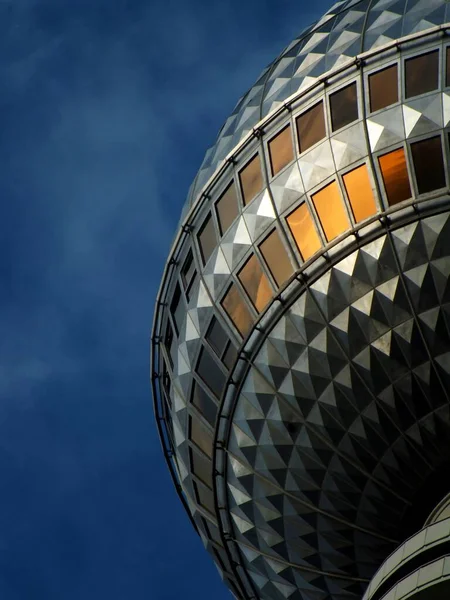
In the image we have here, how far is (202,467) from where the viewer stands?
85.9ft

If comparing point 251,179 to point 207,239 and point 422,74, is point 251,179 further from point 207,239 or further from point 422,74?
point 422,74

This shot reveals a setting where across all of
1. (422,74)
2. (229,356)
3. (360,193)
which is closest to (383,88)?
(422,74)

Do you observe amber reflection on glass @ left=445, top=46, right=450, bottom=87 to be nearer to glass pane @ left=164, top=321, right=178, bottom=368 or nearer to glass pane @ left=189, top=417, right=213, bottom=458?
glass pane @ left=164, top=321, right=178, bottom=368

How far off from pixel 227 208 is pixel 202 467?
21.0ft

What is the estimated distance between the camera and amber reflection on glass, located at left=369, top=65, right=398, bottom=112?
22.3 m

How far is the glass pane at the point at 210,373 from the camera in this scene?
80.3 ft

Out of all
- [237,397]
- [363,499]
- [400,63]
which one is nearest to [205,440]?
[237,397]

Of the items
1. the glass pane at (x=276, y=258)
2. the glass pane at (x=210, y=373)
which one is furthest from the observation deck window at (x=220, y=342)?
the glass pane at (x=276, y=258)

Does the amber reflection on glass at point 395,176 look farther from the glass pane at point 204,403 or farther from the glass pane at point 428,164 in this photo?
the glass pane at point 204,403

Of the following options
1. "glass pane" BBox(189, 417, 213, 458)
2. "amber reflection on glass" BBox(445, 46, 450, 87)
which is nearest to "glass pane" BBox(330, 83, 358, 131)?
"amber reflection on glass" BBox(445, 46, 450, 87)

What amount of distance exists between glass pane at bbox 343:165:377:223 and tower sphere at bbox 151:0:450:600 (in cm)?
4

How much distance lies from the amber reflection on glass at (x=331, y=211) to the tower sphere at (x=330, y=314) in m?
0.05

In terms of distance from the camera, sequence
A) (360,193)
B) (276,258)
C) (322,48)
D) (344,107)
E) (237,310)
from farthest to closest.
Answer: (322,48) < (237,310) < (276,258) < (344,107) < (360,193)

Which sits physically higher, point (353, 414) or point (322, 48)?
point (322, 48)
